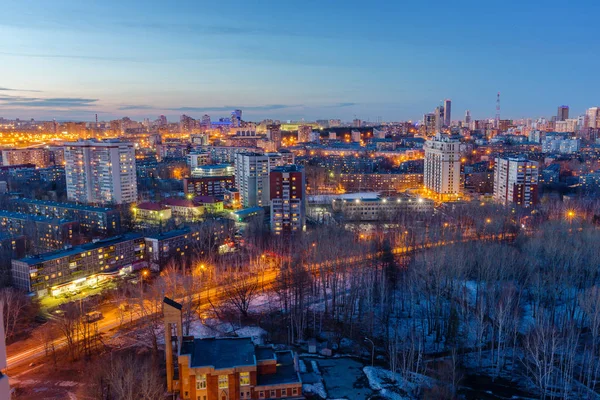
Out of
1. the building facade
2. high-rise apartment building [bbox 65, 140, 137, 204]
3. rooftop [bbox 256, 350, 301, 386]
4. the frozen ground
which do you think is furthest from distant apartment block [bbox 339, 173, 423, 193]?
rooftop [bbox 256, 350, 301, 386]

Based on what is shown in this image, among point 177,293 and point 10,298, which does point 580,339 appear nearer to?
point 177,293

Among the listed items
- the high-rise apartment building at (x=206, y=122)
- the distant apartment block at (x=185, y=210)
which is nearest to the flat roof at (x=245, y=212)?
the distant apartment block at (x=185, y=210)

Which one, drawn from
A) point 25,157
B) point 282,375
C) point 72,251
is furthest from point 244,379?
point 25,157

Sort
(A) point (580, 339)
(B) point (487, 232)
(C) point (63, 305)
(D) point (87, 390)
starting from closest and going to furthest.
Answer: (D) point (87, 390) < (A) point (580, 339) < (C) point (63, 305) < (B) point (487, 232)

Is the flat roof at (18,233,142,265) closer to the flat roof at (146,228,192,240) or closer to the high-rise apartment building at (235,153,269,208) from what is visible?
the flat roof at (146,228,192,240)

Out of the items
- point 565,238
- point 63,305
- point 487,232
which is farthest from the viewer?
point 487,232

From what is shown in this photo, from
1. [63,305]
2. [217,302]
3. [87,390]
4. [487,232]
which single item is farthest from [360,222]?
[87,390]
